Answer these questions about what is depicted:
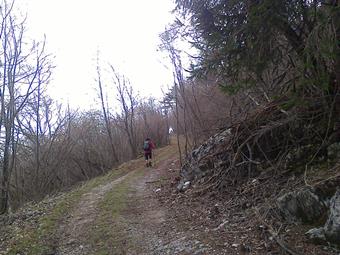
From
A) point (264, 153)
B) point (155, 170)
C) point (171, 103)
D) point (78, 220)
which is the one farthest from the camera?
point (171, 103)

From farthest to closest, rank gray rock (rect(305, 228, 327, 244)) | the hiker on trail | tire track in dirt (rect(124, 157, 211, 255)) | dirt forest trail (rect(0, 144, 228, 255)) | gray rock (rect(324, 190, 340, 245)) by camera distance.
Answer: the hiker on trail → dirt forest trail (rect(0, 144, 228, 255)) → tire track in dirt (rect(124, 157, 211, 255)) → gray rock (rect(305, 228, 327, 244)) → gray rock (rect(324, 190, 340, 245))

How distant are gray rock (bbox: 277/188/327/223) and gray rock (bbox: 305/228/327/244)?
→ 276mm

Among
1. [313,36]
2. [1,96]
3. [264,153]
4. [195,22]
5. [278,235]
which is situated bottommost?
[278,235]

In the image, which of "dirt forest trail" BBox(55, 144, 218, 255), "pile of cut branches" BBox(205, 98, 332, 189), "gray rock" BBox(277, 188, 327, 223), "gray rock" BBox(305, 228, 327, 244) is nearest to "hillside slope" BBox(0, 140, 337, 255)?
"dirt forest trail" BBox(55, 144, 218, 255)

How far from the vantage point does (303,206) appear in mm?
6031

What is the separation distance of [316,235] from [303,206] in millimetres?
590

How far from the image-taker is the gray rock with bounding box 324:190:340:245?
5219 mm

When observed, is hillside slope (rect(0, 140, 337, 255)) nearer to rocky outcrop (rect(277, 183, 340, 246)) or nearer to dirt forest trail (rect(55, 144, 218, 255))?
dirt forest trail (rect(55, 144, 218, 255))

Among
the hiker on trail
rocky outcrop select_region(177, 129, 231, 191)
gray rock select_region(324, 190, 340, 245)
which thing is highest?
the hiker on trail

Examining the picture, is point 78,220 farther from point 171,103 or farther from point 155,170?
point 171,103

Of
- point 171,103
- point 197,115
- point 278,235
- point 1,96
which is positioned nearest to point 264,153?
point 278,235

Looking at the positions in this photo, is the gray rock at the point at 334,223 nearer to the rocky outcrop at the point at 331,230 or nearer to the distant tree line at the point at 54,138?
the rocky outcrop at the point at 331,230

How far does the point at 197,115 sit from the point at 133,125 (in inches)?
561

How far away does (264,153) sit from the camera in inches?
347
